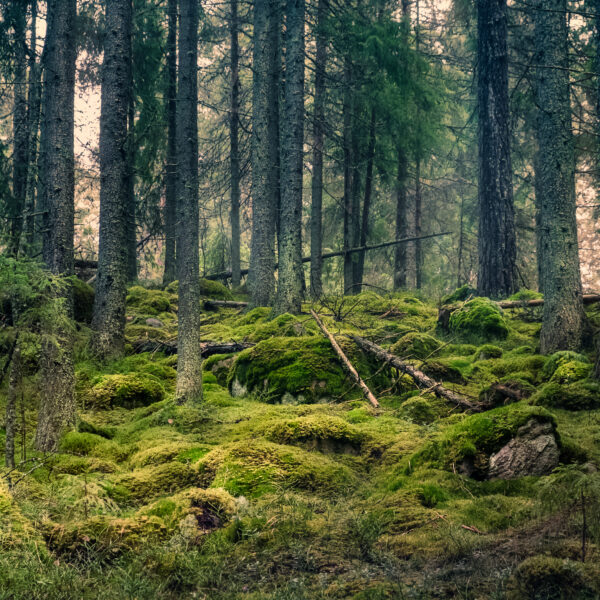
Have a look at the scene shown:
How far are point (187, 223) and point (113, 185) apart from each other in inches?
108

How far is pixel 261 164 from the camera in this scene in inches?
579

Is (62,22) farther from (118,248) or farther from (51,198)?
(118,248)

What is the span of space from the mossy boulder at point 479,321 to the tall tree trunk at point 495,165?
1681 millimetres

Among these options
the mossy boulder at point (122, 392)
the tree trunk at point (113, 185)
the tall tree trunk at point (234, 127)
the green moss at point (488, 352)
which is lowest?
the mossy boulder at point (122, 392)

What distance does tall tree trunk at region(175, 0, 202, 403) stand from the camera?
24.2 feet

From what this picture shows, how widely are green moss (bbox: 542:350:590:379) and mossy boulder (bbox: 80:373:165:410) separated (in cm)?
550

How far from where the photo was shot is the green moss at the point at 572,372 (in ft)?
23.6

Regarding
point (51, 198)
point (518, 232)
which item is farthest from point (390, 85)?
point (51, 198)

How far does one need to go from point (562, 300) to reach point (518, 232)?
15010 millimetres

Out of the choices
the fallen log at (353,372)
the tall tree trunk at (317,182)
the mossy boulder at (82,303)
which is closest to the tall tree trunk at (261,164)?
the tall tree trunk at (317,182)

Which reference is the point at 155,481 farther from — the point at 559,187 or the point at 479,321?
the point at 479,321

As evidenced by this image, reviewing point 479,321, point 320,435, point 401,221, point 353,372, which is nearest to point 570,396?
point 353,372

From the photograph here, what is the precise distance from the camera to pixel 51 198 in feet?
21.8

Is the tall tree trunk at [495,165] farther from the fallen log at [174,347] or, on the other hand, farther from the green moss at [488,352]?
the fallen log at [174,347]
